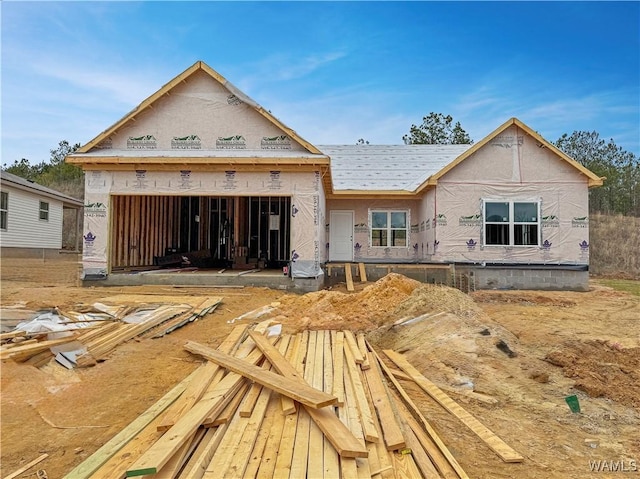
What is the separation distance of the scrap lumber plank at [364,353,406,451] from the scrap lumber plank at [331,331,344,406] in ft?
1.03

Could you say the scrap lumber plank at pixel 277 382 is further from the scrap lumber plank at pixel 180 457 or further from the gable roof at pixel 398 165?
the gable roof at pixel 398 165

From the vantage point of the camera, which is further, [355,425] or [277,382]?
[277,382]

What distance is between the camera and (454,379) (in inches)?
194

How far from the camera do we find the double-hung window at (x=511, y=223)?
1411 cm

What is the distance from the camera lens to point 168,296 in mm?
10109

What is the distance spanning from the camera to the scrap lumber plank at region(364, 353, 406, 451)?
9.59ft

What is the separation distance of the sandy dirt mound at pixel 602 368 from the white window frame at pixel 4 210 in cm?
2284

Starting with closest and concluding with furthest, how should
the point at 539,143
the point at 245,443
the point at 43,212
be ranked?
the point at 245,443, the point at 539,143, the point at 43,212

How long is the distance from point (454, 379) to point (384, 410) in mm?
1809

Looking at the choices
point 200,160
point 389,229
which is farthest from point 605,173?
point 200,160

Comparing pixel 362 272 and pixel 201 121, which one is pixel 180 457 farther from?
pixel 362 272

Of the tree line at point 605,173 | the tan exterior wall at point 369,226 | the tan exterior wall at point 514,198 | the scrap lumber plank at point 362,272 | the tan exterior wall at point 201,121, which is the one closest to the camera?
the tan exterior wall at point 201,121

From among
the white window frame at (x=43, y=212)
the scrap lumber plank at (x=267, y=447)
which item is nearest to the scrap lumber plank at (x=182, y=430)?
the scrap lumber plank at (x=267, y=447)

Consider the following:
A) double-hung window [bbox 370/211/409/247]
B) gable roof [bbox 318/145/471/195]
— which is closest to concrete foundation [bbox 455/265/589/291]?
double-hung window [bbox 370/211/409/247]
